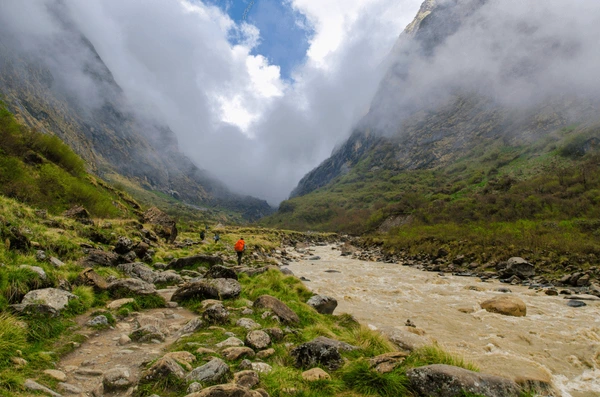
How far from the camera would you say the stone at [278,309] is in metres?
9.12

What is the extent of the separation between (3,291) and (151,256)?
12287 mm

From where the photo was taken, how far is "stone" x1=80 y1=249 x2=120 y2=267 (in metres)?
12.1

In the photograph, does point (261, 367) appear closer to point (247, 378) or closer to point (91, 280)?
point (247, 378)

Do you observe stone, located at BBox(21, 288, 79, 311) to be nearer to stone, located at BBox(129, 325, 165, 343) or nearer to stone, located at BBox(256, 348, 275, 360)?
stone, located at BBox(129, 325, 165, 343)

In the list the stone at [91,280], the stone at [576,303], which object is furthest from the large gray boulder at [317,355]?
the stone at [576,303]

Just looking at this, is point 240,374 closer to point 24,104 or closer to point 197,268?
point 197,268

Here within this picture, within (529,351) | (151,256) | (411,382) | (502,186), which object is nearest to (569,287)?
(529,351)

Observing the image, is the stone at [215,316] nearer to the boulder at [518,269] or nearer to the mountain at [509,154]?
the boulder at [518,269]

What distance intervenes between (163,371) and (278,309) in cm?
496

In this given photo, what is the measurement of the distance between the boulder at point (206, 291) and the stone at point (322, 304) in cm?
323

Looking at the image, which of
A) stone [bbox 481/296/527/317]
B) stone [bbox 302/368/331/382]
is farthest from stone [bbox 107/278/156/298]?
stone [bbox 481/296/527/317]

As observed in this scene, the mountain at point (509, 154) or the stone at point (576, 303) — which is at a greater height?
the mountain at point (509, 154)

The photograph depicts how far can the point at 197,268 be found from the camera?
17.4 meters

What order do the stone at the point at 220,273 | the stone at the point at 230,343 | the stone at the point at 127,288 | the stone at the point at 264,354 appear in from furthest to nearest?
the stone at the point at 220,273 < the stone at the point at 127,288 < the stone at the point at 230,343 < the stone at the point at 264,354
